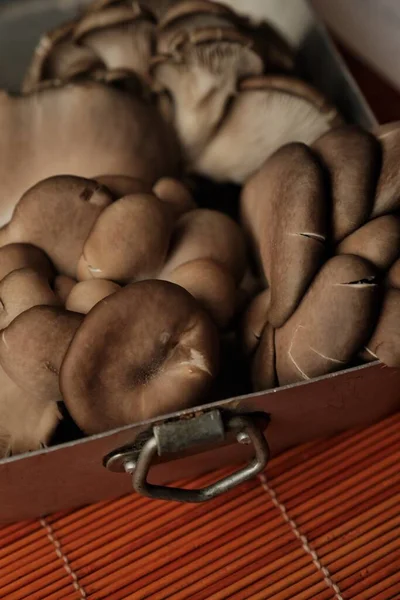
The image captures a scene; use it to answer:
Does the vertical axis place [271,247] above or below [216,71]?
below

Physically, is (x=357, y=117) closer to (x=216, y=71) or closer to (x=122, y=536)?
(x=216, y=71)

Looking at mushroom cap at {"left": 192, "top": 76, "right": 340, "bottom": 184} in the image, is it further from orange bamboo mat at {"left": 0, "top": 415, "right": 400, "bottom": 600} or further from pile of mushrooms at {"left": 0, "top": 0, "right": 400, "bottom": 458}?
orange bamboo mat at {"left": 0, "top": 415, "right": 400, "bottom": 600}

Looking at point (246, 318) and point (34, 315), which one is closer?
point (34, 315)

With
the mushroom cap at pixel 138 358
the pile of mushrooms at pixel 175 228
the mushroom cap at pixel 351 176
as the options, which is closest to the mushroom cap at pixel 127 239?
the pile of mushrooms at pixel 175 228

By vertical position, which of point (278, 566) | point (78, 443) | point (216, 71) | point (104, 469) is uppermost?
point (216, 71)

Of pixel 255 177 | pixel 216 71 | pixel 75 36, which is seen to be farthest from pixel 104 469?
pixel 75 36

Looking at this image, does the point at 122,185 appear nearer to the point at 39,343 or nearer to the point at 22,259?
the point at 22,259

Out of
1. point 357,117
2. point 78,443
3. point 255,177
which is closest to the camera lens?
point 78,443

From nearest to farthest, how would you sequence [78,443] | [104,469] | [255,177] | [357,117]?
[78,443] → [104,469] → [255,177] → [357,117]
